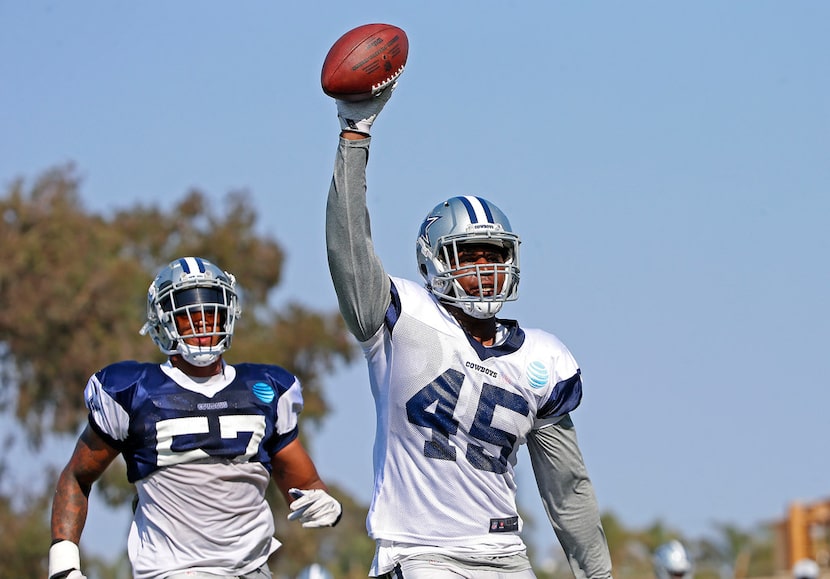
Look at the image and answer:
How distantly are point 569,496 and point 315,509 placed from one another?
1.23 metres

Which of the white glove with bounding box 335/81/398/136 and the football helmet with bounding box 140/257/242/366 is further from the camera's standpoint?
the football helmet with bounding box 140/257/242/366

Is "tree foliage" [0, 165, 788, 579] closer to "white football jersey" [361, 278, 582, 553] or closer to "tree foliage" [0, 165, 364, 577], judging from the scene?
"tree foliage" [0, 165, 364, 577]

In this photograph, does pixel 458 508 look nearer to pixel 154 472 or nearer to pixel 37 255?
pixel 154 472

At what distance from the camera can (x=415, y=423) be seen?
5359mm

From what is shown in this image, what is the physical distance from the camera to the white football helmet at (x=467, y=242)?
550 centimetres

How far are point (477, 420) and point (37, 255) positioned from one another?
21.4 meters

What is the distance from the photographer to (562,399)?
559cm

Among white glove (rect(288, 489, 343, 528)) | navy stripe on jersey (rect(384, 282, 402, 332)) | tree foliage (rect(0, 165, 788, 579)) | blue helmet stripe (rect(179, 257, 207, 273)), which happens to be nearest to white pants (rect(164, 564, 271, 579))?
white glove (rect(288, 489, 343, 528))

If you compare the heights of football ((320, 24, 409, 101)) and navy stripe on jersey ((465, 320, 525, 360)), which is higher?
football ((320, 24, 409, 101))

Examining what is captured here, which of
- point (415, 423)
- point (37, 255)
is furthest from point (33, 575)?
point (415, 423)

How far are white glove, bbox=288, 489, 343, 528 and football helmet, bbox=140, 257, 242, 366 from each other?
0.79 metres

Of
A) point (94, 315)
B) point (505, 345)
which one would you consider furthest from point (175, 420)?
point (94, 315)

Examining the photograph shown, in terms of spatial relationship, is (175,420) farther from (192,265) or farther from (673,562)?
(673,562)

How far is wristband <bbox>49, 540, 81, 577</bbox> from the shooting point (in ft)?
20.7
